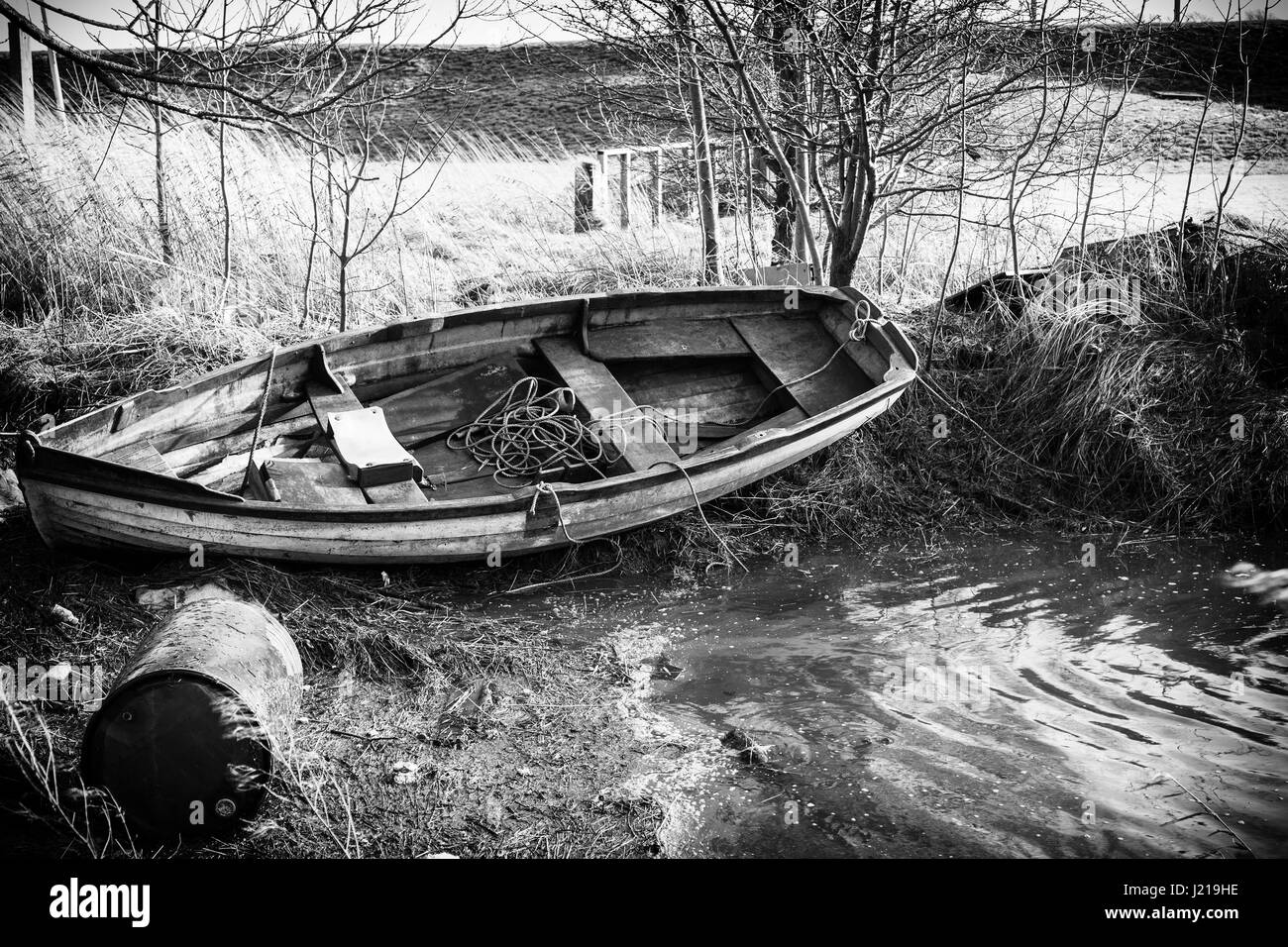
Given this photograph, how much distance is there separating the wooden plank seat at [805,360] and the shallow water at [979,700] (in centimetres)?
113

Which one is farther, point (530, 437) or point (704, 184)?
point (704, 184)

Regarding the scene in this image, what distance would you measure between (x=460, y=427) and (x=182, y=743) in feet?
10.6

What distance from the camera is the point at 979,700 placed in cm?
452

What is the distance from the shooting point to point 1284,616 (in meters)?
5.27

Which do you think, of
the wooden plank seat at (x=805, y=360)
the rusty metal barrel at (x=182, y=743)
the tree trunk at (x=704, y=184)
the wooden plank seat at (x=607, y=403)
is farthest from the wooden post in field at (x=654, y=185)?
the rusty metal barrel at (x=182, y=743)

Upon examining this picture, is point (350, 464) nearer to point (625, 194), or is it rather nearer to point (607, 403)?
point (607, 403)

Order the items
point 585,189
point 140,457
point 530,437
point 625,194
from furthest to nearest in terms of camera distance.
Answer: point 585,189 → point 625,194 → point 530,437 → point 140,457

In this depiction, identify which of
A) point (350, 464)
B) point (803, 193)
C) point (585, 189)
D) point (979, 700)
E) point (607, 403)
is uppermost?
point (585, 189)

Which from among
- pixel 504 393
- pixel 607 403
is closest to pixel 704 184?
pixel 607 403

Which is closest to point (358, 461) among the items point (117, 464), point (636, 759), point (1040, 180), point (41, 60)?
point (117, 464)

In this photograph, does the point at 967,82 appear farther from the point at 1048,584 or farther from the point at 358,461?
the point at 358,461

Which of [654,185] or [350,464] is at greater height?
[654,185]

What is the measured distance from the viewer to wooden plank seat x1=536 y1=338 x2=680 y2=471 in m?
6.01

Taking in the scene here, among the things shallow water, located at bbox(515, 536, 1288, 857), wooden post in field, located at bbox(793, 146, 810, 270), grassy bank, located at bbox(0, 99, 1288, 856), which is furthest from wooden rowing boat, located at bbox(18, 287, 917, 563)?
wooden post in field, located at bbox(793, 146, 810, 270)
